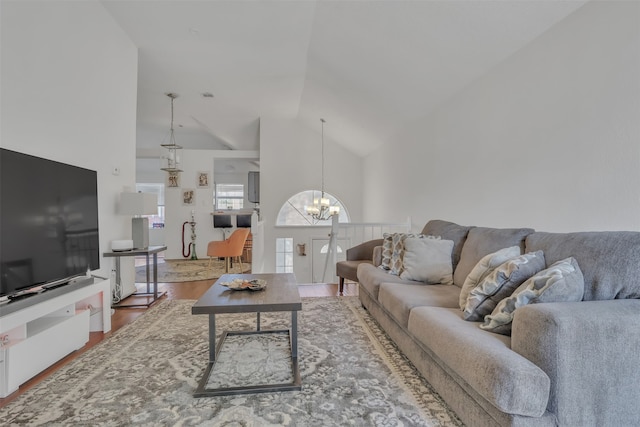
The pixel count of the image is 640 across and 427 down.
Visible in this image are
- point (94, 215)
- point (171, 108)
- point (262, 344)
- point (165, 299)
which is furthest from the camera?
point (171, 108)

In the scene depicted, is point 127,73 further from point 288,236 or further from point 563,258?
point 563,258

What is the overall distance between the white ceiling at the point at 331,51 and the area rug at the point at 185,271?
10.7 feet

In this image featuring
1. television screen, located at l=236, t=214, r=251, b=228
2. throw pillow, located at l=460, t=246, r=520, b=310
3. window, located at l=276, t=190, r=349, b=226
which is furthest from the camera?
television screen, located at l=236, t=214, r=251, b=228

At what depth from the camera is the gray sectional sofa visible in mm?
1214

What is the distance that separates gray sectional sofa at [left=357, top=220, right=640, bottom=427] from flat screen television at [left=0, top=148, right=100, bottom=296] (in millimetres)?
2558

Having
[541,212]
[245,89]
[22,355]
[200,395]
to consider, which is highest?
[245,89]

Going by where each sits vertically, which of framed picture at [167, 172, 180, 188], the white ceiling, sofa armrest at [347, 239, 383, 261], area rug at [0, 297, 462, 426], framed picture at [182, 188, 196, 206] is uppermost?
the white ceiling

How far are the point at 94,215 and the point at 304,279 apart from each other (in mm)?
5108

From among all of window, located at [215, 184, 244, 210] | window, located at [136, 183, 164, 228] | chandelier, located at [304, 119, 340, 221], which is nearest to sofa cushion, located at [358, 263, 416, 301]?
chandelier, located at [304, 119, 340, 221]

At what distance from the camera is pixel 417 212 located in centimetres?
462

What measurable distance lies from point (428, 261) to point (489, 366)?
65.3 inches

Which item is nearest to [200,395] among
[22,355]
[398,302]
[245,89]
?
[22,355]

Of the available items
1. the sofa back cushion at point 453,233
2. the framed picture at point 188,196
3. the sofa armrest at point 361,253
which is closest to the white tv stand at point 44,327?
the sofa armrest at point 361,253

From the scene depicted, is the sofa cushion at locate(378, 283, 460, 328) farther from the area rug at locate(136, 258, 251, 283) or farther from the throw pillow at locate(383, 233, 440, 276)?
the area rug at locate(136, 258, 251, 283)
